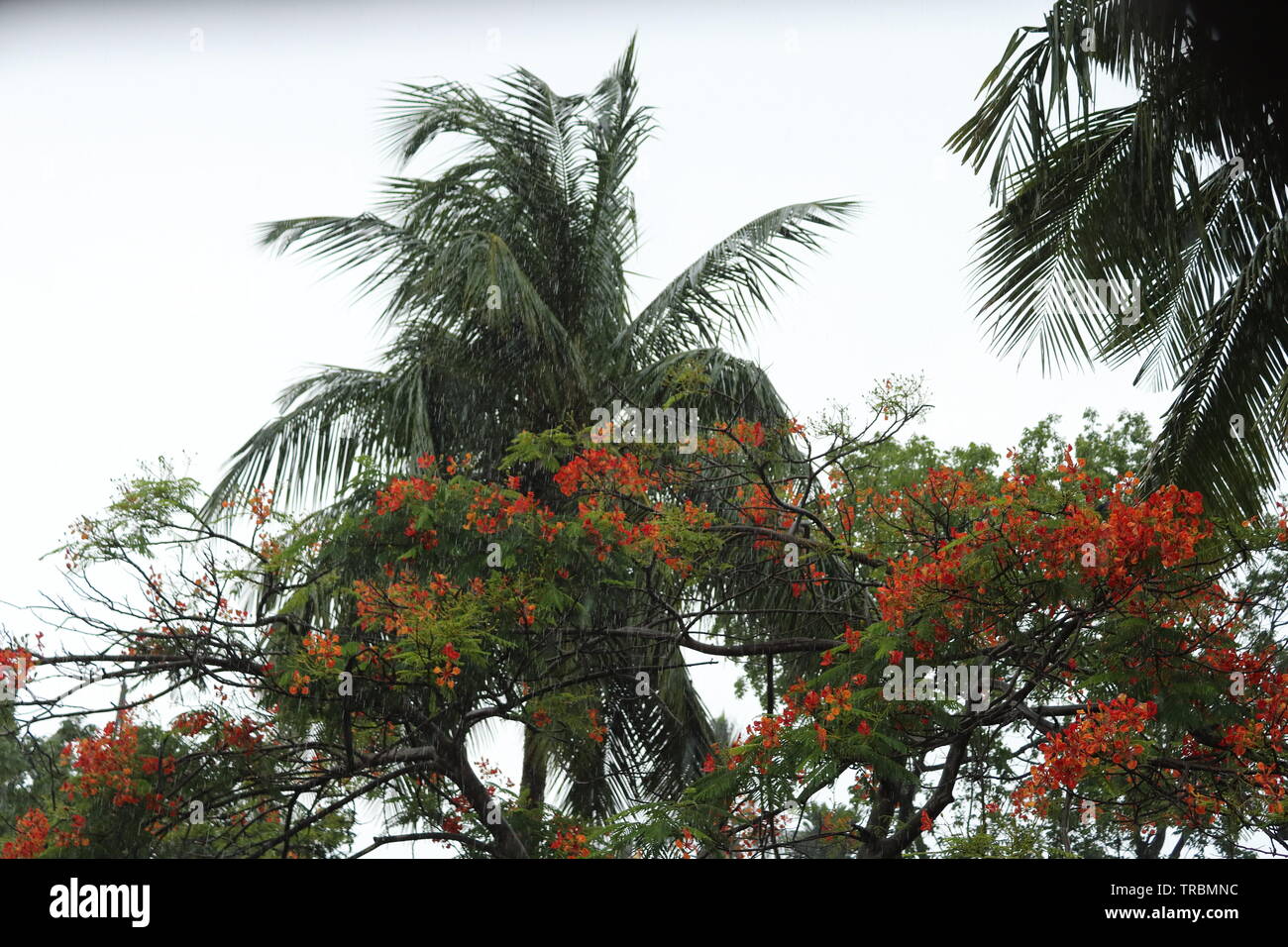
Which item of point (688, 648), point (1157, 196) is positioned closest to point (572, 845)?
point (688, 648)

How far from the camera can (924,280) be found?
42.2 ft

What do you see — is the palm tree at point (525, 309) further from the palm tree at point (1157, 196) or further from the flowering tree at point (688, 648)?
the palm tree at point (1157, 196)

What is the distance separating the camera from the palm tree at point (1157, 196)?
636cm

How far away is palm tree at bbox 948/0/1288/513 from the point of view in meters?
6.36

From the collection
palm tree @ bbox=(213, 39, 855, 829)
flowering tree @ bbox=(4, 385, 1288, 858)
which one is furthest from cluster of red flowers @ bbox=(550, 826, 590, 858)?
palm tree @ bbox=(213, 39, 855, 829)

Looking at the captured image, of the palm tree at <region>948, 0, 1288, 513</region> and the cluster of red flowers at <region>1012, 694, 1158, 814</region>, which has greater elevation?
the palm tree at <region>948, 0, 1288, 513</region>

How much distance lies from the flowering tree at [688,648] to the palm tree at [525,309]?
644mm

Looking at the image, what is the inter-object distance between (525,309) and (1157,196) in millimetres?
5043

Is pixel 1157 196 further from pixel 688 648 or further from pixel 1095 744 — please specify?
pixel 688 648

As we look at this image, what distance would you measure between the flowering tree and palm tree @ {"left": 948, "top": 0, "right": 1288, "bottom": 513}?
648 millimetres

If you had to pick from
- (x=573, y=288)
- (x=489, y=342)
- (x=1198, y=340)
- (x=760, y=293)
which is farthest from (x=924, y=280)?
(x=1198, y=340)

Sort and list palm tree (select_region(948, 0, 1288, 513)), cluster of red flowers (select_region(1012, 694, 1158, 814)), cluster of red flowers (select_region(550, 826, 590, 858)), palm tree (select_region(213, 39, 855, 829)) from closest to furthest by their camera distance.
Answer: cluster of red flowers (select_region(1012, 694, 1158, 814)) < palm tree (select_region(948, 0, 1288, 513)) < cluster of red flowers (select_region(550, 826, 590, 858)) < palm tree (select_region(213, 39, 855, 829))

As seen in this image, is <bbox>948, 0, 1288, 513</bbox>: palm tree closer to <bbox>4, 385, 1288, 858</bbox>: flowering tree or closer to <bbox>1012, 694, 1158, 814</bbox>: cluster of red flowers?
<bbox>4, 385, 1288, 858</bbox>: flowering tree

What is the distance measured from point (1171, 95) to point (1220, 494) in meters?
2.26
